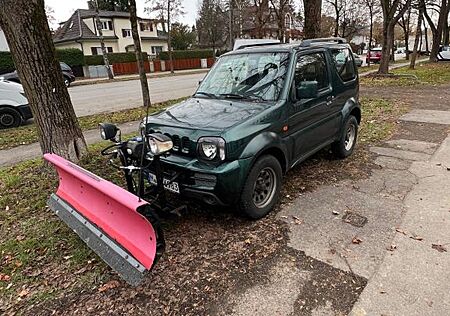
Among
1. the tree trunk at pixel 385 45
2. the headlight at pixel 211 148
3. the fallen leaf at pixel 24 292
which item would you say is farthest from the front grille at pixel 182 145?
the tree trunk at pixel 385 45

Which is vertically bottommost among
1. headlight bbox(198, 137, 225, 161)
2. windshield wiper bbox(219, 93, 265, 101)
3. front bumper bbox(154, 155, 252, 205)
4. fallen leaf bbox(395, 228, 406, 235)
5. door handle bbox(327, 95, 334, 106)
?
fallen leaf bbox(395, 228, 406, 235)

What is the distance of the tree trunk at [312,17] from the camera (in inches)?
408

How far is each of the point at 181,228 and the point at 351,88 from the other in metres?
3.86

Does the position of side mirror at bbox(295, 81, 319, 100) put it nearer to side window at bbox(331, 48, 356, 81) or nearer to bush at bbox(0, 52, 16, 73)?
side window at bbox(331, 48, 356, 81)

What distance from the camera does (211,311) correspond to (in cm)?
260

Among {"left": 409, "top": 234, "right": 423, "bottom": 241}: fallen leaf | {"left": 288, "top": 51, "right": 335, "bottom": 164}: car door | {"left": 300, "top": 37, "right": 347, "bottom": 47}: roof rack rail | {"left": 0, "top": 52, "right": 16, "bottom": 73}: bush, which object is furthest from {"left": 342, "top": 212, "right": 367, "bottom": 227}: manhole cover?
{"left": 0, "top": 52, "right": 16, "bottom": 73}: bush

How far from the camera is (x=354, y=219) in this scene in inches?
151

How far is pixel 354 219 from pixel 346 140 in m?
2.31

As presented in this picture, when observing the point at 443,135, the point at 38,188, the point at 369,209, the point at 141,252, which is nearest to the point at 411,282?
the point at 369,209

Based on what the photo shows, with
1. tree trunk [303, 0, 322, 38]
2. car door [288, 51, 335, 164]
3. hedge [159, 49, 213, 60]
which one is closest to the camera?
car door [288, 51, 335, 164]

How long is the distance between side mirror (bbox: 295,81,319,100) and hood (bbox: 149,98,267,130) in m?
0.60

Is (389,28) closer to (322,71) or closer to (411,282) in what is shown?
(322,71)

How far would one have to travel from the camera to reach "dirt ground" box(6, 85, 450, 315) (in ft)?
8.73

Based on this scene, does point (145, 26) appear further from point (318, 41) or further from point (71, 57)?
point (318, 41)
